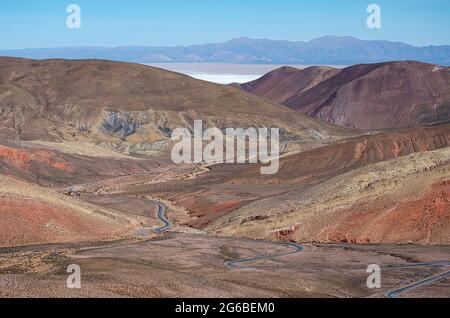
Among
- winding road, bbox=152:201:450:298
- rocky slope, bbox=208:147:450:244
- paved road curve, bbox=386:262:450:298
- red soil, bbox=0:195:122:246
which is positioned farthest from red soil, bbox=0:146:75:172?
paved road curve, bbox=386:262:450:298

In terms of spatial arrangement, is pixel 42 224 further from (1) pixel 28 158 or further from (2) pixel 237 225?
(1) pixel 28 158

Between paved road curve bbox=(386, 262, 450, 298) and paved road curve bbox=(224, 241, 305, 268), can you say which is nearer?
paved road curve bbox=(386, 262, 450, 298)

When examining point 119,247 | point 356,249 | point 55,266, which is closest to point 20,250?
point 119,247

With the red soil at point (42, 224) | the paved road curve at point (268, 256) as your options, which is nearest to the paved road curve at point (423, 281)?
the paved road curve at point (268, 256)

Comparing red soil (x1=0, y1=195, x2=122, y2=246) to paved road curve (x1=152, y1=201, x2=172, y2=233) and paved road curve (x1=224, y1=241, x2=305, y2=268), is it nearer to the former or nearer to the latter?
paved road curve (x1=152, y1=201, x2=172, y2=233)

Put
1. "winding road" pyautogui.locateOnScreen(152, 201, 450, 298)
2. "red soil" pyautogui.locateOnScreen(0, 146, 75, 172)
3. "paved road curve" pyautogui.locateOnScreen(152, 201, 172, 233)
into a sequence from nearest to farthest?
"winding road" pyautogui.locateOnScreen(152, 201, 450, 298), "paved road curve" pyautogui.locateOnScreen(152, 201, 172, 233), "red soil" pyautogui.locateOnScreen(0, 146, 75, 172)

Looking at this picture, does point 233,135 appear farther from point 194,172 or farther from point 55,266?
point 55,266

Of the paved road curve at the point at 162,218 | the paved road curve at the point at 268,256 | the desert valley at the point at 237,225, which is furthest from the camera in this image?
the paved road curve at the point at 162,218

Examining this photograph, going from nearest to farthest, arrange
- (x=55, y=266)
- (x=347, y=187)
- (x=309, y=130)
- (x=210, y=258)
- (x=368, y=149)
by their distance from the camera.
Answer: (x=55, y=266) < (x=210, y=258) < (x=347, y=187) < (x=368, y=149) < (x=309, y=130)

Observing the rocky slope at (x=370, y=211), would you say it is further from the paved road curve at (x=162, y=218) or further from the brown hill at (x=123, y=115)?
the brown hill at (x=123, y=115)

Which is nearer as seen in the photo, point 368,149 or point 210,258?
point 210,258
